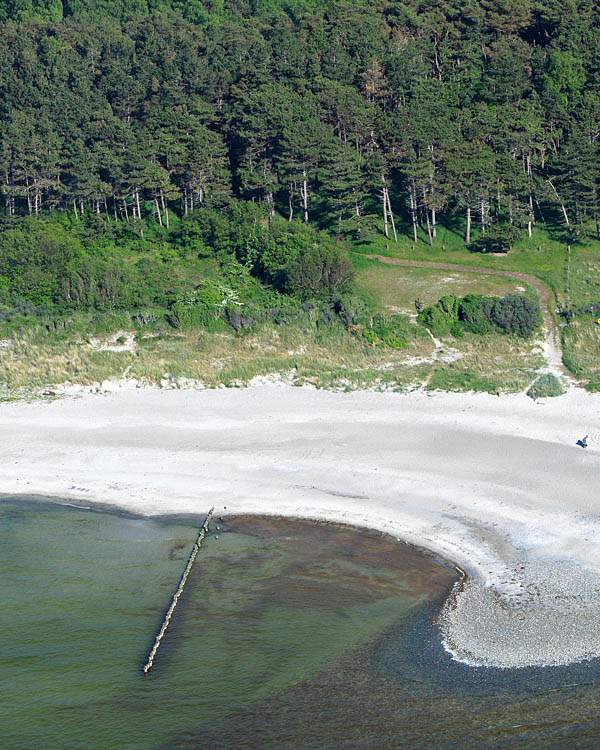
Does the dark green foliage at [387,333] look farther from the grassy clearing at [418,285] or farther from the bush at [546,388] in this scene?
the bush at [546,388]

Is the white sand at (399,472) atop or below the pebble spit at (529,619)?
atop

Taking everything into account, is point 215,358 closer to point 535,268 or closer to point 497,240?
point 535,268

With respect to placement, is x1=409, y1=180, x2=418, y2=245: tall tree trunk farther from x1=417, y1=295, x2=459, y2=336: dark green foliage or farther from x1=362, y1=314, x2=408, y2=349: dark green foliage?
x1=362, y1=314, x2=408, y2=349: dark green foliage

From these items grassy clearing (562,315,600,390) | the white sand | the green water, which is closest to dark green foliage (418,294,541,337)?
grassy clearing (562,315,600,390)

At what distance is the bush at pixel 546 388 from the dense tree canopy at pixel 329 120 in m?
19.3

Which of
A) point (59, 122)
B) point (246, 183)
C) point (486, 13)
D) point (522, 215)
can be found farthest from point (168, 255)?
point (486, 13)

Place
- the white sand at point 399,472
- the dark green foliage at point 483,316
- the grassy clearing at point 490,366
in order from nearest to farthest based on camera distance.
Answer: the white sand at point 399,472 < the grassy clearing at point 490,366 < the dark green foliage at point 483,316

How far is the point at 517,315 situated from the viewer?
3712 cm

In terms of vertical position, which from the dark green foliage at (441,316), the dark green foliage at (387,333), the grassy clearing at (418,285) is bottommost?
the dark green foliage at (387,333)

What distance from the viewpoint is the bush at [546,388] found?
31.0 metres

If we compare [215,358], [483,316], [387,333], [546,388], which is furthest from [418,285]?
[546,388]

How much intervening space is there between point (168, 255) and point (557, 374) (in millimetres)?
25147

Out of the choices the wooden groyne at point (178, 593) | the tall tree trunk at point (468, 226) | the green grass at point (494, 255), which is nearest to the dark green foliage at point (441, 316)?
the green grass at point (494, 255)

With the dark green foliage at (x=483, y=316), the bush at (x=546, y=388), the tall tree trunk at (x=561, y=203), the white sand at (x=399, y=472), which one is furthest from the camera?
the tall tree trunk at (x=561, y=203)
